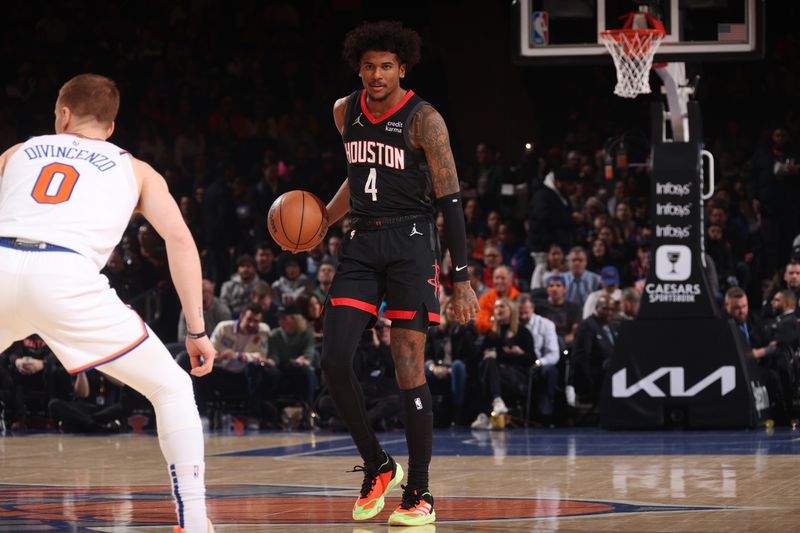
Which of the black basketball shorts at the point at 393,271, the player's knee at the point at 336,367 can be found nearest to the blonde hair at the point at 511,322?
the black basketball shorts at the point at 393,271

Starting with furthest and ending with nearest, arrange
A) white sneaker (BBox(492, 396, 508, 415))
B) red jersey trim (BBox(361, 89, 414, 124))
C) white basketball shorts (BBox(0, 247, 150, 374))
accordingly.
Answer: white sneaker (BBox(492, 396, 508, 415)) → red jersey trim (BBox(361, 89, 414, 124)) → white basketball shorts (BBox(0, 247, 150, 374))

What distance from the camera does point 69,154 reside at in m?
4.99

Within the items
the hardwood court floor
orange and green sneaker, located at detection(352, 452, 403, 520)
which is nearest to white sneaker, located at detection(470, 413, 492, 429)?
the hardwood court floor

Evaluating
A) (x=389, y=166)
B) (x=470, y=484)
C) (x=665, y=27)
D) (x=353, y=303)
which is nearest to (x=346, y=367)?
(x=353, y=303)

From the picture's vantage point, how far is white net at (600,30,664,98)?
12.0 m

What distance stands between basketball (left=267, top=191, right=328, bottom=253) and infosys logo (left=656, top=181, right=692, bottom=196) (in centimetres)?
657

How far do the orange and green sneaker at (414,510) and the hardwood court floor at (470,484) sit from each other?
66 millimetres

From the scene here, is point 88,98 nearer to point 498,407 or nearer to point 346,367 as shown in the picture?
point 346,367

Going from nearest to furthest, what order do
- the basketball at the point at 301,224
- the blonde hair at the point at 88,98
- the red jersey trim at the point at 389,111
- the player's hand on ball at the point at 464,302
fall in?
the blonde hair at the point at 88,98, the player's hand on ball at the point at 464,302, the red jersey trim at the point at 389,111, the basketball at the point at 301,224

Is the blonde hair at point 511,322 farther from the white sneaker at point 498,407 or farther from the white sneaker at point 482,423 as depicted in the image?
the white sneaker at point 482,423

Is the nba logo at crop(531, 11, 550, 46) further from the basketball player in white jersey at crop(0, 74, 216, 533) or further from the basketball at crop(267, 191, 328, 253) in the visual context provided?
the basketball player in white jersey at crop(0, 74, 216, 533)

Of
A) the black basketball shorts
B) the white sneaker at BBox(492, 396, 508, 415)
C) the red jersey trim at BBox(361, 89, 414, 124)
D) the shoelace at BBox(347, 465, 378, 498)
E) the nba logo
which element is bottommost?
the white sneaker at BBox(492, 396, 508, 415)

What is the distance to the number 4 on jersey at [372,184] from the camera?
20.8ft

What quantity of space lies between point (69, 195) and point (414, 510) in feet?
7.20
